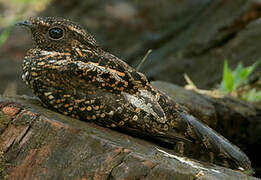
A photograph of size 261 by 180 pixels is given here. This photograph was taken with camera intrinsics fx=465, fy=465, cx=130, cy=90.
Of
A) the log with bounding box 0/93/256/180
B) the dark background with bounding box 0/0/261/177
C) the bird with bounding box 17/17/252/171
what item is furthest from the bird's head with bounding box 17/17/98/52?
the dark background with bounding box 0/0/261/177

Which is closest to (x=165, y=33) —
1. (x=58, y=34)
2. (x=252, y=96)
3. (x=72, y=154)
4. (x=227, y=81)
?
(x=227, y=81)

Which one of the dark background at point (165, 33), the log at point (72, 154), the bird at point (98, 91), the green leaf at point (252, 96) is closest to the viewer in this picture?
the log at point (72, 154)

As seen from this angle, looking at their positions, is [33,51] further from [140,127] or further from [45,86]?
[140,127]

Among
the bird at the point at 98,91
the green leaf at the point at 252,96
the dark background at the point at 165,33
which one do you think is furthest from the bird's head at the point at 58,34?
the dark background at the point at 165,33

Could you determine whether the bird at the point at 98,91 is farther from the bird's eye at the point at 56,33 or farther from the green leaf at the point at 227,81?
the green leaf at the point at 227,81

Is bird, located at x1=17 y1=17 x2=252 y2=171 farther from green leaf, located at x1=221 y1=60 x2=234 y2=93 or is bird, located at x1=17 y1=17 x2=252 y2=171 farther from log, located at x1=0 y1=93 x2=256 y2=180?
green leaf, located at x1=221 y1=60 x2=234 y2=93

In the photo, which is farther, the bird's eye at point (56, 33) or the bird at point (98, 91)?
the bird's eye at point (56, 33)

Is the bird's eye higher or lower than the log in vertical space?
higher
